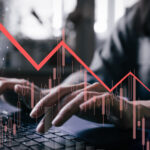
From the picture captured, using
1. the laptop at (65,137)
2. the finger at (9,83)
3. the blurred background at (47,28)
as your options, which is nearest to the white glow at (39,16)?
the blurred background at (47,28)

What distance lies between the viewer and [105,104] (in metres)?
0.48

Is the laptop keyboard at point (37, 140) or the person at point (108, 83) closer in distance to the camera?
the laptop keyboard at point (37, 140)

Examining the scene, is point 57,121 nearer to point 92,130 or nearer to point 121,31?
point 92,130

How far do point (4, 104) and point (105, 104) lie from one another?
15.8 inches

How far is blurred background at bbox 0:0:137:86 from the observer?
0.58m

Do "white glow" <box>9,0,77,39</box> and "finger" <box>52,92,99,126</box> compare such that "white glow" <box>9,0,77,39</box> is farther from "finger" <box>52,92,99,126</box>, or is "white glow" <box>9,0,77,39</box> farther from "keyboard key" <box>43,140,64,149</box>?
"keyboard key" <box>43,140,64,149</box>

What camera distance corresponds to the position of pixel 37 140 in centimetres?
37

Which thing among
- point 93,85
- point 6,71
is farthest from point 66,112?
point 6,71

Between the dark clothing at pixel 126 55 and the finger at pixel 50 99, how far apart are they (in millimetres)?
140

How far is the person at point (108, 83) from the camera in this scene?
45 centimetres

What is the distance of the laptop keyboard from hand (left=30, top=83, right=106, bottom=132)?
21 millimetres

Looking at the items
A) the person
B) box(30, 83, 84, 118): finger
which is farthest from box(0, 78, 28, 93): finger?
box(30, 83, 84, 118): finger

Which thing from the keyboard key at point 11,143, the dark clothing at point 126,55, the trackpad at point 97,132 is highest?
the dark clothing at point 126,55

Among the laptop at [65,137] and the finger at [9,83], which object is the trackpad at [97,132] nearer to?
the laptop at [65,137]
